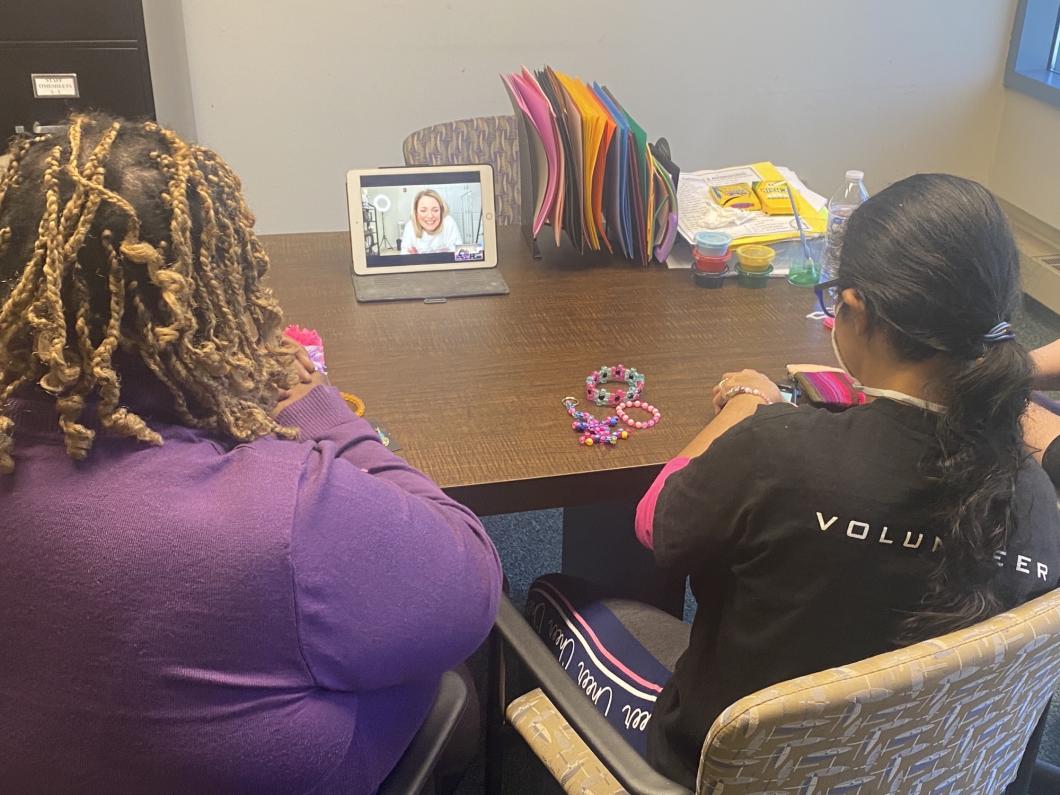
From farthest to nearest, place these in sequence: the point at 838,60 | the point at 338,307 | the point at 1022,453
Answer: the point at 838,60 < the point at 338,307 < the point at 1022,453

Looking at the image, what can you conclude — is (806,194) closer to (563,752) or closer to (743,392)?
(743,392)

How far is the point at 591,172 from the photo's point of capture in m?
1.90

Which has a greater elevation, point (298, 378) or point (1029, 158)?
point (298, 378)

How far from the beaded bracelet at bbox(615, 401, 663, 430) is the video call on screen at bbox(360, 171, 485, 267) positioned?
547 mm

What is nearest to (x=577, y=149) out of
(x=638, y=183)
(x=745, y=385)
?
(x=638, y=183)

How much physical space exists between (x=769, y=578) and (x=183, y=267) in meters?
0.61

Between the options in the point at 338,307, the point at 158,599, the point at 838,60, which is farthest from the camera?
the point at 838,60

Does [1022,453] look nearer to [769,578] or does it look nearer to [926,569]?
[926,569]

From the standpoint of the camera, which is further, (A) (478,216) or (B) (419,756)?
(A) (478,216)

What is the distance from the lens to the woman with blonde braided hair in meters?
0.79

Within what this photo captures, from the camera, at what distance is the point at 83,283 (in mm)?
809

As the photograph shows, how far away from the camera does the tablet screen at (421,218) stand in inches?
70.7

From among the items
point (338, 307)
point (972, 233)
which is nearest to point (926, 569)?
point (972, 233)

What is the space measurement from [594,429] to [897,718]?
24.8 inches
